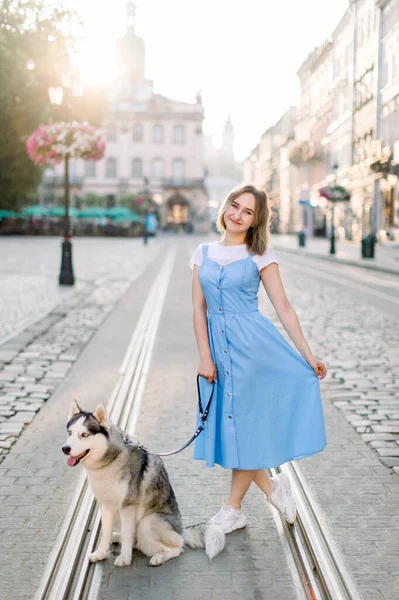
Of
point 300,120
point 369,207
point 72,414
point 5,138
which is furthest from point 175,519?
point 300,120

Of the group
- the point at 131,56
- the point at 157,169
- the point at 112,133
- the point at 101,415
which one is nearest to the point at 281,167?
the point at 157,169

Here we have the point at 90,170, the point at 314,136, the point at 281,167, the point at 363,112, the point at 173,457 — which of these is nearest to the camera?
the point at 173,457

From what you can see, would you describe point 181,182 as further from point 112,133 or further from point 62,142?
point 62,142

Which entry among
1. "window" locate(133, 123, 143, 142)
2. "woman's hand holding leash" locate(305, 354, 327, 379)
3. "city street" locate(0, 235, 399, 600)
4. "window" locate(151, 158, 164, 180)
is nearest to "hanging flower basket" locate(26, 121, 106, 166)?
A: "city street" locate(0, 235, 399, 600)

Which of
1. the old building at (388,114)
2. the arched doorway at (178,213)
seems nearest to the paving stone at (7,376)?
the old building at (388,114)

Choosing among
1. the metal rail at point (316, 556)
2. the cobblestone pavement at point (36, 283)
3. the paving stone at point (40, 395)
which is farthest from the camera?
the cobblestone pavement at point (36, 283)

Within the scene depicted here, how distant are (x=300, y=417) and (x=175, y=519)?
2.60ft

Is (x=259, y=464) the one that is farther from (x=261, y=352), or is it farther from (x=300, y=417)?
(x=261, y=352)

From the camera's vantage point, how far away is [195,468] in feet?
17.5

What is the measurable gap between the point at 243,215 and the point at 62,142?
15.4m

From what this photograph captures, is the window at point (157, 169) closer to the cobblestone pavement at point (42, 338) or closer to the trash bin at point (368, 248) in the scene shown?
the trash bin at point (368, 248)

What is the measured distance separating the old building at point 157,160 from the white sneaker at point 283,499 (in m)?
85.5

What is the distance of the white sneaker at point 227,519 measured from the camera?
412 cm

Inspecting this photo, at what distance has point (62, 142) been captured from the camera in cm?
1864
